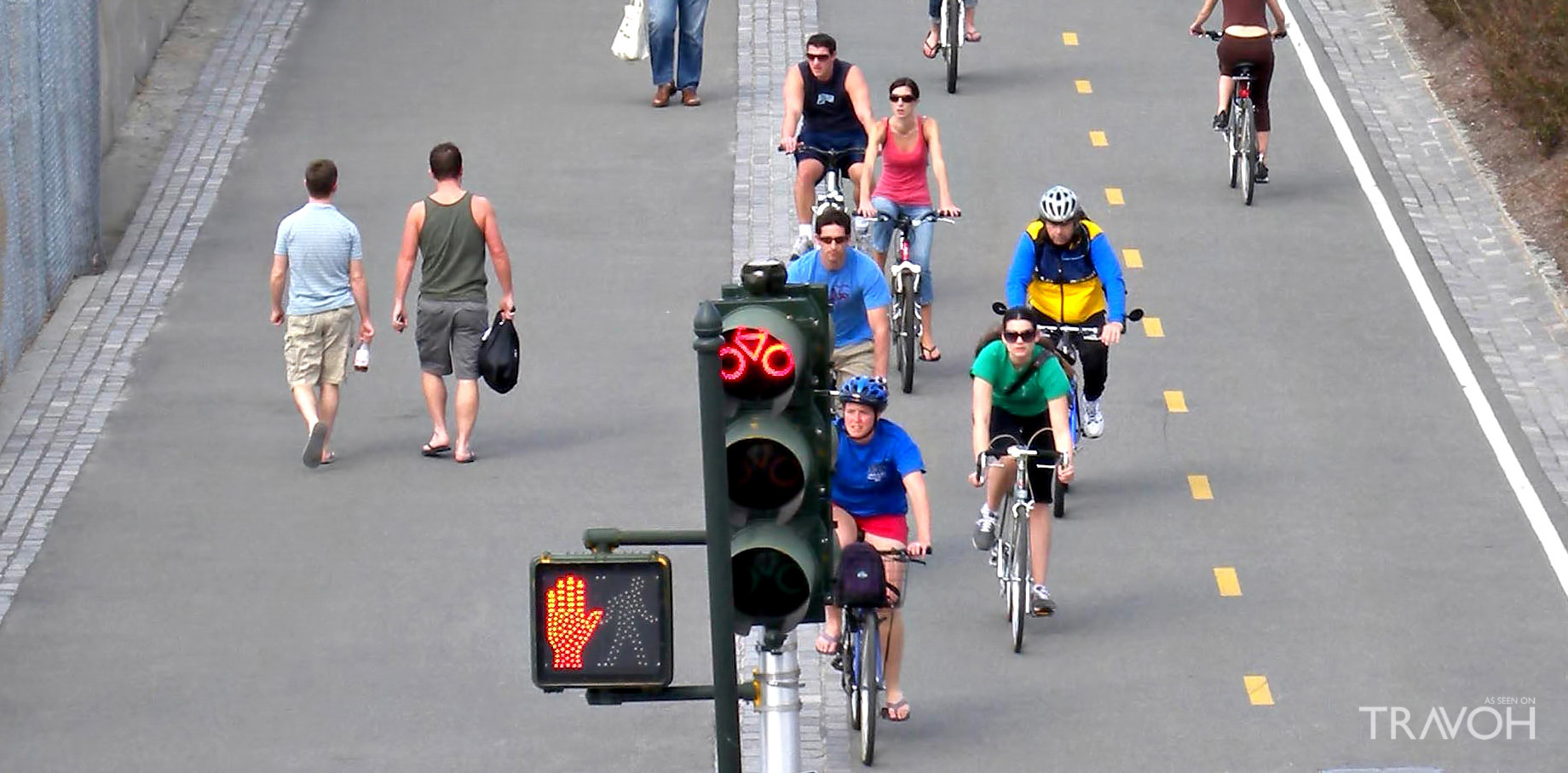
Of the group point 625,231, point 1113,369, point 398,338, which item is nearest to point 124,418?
point 398,338

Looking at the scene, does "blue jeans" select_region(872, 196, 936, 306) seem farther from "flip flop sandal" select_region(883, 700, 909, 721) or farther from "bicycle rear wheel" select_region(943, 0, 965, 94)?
"bicycle rear wheel" select_region(943, 0, 965, 94)

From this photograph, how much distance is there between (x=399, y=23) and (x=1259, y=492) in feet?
41.0

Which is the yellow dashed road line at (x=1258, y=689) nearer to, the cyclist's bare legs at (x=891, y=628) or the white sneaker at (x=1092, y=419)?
the cyclist's bare legs at (x=891, y=628)

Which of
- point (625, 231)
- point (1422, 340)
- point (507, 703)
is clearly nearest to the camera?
point (507, 703)

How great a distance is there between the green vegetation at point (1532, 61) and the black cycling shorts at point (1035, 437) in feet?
30.6

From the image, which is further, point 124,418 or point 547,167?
point 547,167

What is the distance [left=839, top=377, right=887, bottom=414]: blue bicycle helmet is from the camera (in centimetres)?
1243

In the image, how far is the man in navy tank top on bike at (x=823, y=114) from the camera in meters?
18.1

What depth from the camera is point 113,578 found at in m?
15.1

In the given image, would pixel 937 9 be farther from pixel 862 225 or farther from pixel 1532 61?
pixel 862 225

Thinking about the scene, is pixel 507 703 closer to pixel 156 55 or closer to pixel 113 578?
pixel 113 578

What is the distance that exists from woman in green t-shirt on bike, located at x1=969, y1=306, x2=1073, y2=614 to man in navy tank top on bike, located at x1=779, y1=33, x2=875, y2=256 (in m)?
4.19

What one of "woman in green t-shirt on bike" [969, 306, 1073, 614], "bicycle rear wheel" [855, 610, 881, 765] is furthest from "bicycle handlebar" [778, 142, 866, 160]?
"bicycle rear wheel" [855, 610, 881, 765]

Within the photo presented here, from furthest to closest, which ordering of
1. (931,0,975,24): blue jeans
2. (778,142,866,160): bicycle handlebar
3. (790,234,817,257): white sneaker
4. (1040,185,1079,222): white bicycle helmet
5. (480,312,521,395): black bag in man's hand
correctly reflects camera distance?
(931,0,975,24): blue jeans
(778,142,866,160): bicycle handlebar
(790,234,817,257): white sneaker
(480,312,521,395): black bag in man's hand
(1040,185,1079,222): white bicycle helmet
